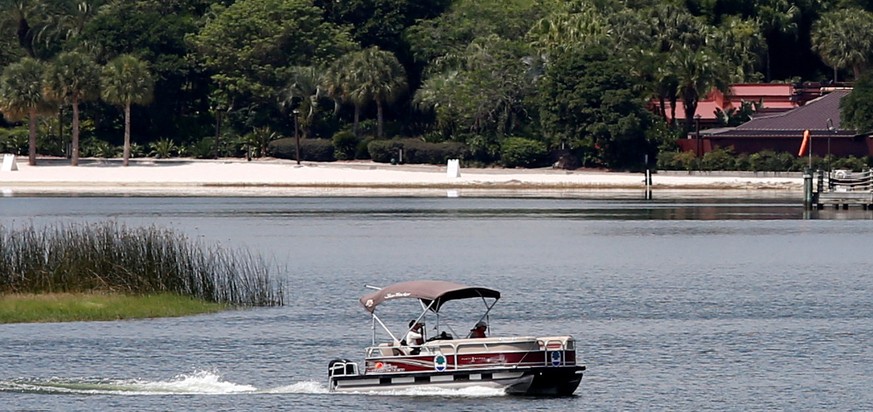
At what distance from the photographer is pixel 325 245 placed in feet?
242

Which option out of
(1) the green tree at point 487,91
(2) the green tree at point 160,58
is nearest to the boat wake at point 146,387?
(1) the green tree at point 487,91

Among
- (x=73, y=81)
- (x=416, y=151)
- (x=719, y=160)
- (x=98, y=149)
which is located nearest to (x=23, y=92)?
(x=73, y=81)

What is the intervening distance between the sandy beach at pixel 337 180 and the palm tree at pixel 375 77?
540 cm

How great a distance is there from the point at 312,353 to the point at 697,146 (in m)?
87.0

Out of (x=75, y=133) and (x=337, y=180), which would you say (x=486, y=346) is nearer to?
(x=337, y=180)

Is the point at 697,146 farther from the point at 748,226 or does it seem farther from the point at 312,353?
the point at 312,353

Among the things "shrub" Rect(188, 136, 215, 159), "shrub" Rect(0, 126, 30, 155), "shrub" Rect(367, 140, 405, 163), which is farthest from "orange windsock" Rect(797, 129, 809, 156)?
"shrub" Rect(0, 126, 30, 155)

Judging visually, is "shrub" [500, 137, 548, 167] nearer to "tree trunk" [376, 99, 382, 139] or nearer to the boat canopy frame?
"tree trunk" [376, 99, 382, 139]

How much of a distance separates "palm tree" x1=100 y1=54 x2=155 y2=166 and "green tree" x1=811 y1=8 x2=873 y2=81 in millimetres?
55479

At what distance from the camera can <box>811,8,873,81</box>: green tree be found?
139000 mm

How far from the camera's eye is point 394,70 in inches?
5138

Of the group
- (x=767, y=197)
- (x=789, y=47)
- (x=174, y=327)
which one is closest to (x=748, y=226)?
(x=767, y=197)

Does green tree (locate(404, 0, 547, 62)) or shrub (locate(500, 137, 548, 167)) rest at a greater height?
green tree (locate(404, 0, 547, 62))

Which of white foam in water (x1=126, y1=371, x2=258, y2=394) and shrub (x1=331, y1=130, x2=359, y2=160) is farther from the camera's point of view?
shrub (x1=331, y1=130, x2=359, y2=160)
